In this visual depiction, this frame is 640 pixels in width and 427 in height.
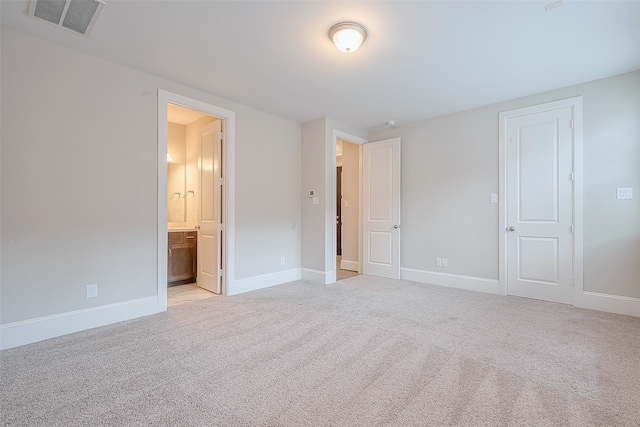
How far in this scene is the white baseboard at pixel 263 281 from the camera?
4.04 m

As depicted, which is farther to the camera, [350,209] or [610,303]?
[350,209]

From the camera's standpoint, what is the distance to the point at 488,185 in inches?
163

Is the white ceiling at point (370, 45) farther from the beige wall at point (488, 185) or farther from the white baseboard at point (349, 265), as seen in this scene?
the white baseboard at point (349, 265)

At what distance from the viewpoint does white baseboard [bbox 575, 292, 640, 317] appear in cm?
319

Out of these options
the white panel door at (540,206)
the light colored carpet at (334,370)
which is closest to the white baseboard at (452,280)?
the white panel door at (540,206)

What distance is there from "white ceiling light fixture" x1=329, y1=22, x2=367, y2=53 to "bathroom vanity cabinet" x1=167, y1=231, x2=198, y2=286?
352cm

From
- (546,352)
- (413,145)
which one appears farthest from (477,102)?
(546,352)

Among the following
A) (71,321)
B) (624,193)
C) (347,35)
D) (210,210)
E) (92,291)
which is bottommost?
(71,321)

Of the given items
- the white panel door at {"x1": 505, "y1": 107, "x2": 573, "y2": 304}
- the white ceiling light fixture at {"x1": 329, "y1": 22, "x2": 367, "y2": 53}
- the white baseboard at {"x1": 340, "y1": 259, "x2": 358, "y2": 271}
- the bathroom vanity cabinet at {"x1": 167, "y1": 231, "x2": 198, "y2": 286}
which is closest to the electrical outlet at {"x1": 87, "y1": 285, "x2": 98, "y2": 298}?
the bathroom vanity cabinet at {"x1": 167, "y1": 231, "x2": 198, "y2": 286}

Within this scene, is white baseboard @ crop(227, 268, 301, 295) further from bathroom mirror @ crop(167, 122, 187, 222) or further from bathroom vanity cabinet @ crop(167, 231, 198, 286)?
bathroom mirror @ crop(167, 122, 187, 222)

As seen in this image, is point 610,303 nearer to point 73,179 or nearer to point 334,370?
point 334,370

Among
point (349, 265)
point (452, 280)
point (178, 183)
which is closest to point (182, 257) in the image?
point (178, 183)

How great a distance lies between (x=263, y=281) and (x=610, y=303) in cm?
418

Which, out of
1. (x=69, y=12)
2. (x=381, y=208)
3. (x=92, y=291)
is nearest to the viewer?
(x=69, y=12)
